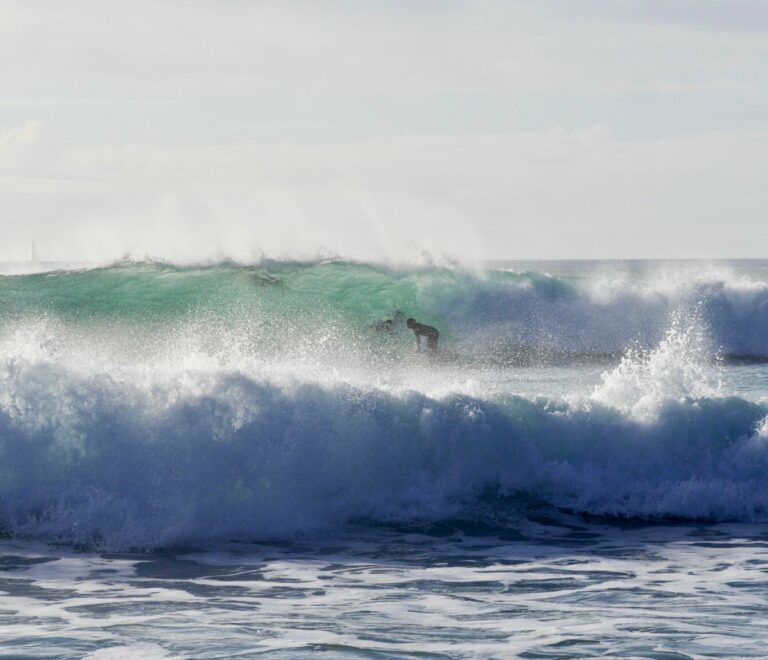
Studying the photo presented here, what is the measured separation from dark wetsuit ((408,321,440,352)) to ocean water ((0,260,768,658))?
1481 cm

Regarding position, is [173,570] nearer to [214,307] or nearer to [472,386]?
[472,386]

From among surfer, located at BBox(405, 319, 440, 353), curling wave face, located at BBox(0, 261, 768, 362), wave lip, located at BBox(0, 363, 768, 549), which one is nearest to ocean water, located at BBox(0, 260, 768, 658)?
wave lip, located at BBox(0, 363, 768, 549)

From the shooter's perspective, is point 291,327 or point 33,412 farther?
point 291,327

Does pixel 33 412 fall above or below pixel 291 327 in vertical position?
below

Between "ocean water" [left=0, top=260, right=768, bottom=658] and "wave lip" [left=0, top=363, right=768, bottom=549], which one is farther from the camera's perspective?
"wave lip" [left=0, top=363, right=768, bottom=549]

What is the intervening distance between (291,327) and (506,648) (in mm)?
22714

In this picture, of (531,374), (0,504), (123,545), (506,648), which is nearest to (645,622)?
(506,648)

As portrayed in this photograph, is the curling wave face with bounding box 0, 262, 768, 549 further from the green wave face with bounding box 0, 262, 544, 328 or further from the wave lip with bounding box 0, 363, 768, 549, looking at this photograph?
the green wave face with bounding box 0, 262, 544, 328

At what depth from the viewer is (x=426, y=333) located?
29312 millimetres

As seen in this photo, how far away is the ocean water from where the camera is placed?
7559 millimetres

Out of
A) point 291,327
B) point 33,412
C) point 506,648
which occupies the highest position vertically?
point 291,327

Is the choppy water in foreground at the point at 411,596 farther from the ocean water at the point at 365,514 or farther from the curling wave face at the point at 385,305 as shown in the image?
the curling wave face at the point at 385,305

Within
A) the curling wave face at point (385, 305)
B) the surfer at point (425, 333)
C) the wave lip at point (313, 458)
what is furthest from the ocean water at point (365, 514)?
the curling wave face at point (385, 305)

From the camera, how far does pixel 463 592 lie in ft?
28.0
